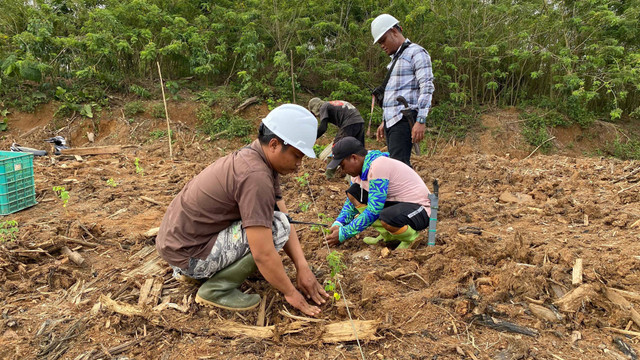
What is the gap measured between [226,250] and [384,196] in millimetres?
1533

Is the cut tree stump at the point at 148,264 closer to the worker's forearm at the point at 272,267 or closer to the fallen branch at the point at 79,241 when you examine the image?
the fallen branch at the point at 79,241

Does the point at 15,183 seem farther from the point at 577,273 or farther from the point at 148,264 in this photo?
the point at 577,273

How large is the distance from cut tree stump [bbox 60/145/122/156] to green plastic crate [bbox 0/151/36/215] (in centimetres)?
261

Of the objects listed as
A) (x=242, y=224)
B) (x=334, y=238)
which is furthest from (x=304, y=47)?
(x=242, y=224)

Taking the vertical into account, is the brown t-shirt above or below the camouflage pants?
above

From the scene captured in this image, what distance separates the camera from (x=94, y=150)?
7.48 meters

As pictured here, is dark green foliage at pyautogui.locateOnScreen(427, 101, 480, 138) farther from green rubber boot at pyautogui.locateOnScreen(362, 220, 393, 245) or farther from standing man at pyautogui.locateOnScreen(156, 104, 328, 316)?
standing man at pyautogui.locateOnScreen(156, 104, 328, 316)

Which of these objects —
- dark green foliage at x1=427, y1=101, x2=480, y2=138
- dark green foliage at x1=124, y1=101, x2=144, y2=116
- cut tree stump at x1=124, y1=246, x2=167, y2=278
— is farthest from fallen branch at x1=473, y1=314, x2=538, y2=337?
dark green foliage at x1=124, y1=101, x2=144, y2=116

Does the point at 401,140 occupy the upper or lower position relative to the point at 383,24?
lower

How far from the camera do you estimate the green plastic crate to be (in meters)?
4.53

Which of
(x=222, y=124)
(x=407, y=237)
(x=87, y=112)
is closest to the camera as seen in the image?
(x=407, y=237)

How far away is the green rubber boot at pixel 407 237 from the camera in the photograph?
3668mm

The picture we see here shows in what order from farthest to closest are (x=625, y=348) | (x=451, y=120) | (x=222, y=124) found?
(x=451, y=120), (x=222, y=124), (x=625, y=348)

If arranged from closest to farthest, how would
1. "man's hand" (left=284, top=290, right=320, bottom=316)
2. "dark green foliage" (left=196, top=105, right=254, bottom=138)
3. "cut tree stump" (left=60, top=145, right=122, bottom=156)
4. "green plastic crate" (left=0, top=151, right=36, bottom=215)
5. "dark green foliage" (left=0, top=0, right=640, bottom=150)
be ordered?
"man's hand" (left=284, top=290, right=320, bottom=316) < "green plastic crate" (left=0, top=151, right=36, bottom=215) < "cut tree stump" (left=60, top=145, right=122, bottom=156) < "dark green foliage" (left=0, top=0, right=640, bottom=150) < "dark green foliage" (left=196, top=105, right=254, bottom=138)
